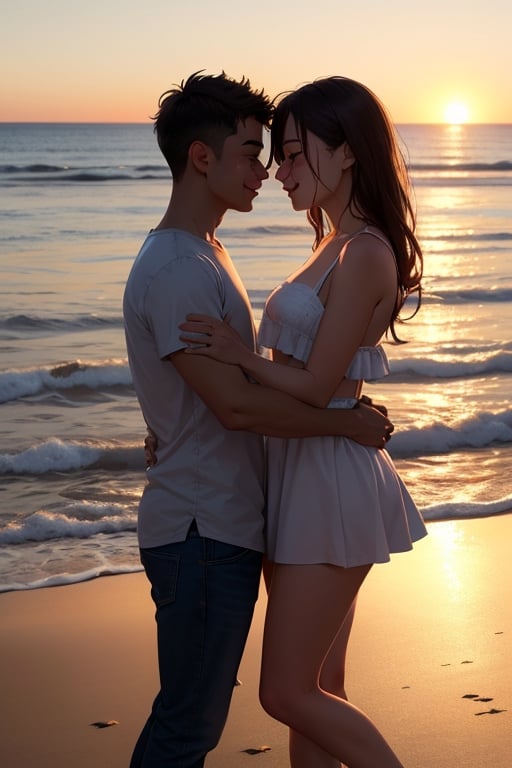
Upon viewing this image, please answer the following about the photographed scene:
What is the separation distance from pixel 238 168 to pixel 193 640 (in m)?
1.21

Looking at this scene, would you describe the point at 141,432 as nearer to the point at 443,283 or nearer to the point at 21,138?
the point at 443,283

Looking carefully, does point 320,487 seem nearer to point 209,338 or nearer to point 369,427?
point 369,427

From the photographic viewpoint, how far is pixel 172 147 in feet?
9.77

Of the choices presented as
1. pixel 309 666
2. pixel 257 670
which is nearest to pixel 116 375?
pixel 257 670

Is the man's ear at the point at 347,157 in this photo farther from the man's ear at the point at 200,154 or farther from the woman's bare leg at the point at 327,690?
the woman's bare leg at the point at 327,690

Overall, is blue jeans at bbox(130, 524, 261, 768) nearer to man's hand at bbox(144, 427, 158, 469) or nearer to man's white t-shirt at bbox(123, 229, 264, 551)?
man's white t-shirt at bbox(123, 229, 264, 551)

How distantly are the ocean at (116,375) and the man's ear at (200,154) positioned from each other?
340cm

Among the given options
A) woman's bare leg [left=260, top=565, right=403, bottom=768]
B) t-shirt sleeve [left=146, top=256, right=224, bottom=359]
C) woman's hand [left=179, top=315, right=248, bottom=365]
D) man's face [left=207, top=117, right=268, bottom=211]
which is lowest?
woman's bare leg [left=260, top=565, right=403, bottom=768]

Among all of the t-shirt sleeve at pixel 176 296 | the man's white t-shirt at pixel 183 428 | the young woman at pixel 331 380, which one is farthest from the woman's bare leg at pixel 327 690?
the t-shirt sleeve at pixel 176 296

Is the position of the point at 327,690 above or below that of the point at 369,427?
below

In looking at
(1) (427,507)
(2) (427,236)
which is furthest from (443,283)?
(1) (427,507)

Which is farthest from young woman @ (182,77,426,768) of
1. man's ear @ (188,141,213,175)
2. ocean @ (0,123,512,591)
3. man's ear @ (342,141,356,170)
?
ocean @ (0,123,512,591)

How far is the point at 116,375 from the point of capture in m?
11.6

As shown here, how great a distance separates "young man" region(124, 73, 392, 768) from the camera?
2801mm
